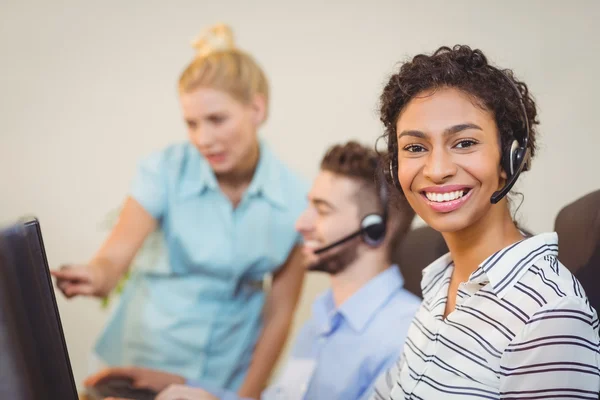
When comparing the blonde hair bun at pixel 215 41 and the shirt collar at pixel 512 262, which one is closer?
the shirt collar at pixel 512 262

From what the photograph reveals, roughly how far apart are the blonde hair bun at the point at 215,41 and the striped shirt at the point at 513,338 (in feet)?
4.93

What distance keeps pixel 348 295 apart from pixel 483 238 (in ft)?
2.50

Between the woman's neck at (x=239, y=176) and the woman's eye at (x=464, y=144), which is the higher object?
the woman's eye at (x=464, y=144)

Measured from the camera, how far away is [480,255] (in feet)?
3.32

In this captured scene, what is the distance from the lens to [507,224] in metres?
1.02

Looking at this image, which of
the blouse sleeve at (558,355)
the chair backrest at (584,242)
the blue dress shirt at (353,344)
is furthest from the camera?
the blue dress shirt at (353,344)

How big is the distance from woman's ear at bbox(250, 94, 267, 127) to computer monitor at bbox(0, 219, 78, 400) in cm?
146

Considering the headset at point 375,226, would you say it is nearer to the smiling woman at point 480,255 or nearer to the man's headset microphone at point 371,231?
the man's headset microphone at point 371,231

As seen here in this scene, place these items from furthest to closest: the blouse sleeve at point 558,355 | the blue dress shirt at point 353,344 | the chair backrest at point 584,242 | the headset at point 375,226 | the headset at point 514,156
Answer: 1. the headset at point 375,226
2. the blue dress shirt at point 353,344
3. the chair backrest at point 584,242
4. the headset at point 514,156
5. the blouse sleeve at point 558,355

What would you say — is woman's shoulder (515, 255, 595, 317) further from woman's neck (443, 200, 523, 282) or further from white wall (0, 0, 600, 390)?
white wall (0, 0, 600, 390)

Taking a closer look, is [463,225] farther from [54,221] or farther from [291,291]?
[54,221]

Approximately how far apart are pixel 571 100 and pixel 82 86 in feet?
5.54

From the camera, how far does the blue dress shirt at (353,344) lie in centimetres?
155

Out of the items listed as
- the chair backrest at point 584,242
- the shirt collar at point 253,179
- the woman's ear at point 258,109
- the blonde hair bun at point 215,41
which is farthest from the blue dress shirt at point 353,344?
the blonde hair bun at point 215,41
